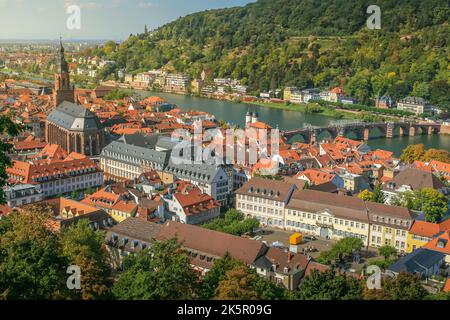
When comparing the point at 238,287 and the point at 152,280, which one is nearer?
the point at 152,280

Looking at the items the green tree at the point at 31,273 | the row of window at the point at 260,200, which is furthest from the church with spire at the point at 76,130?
the green tree at the point at 31,273

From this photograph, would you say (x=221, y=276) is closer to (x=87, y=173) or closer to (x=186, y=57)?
(x=87, y=173)

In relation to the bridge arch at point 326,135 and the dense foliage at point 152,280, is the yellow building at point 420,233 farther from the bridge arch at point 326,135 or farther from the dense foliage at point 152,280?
the bridge arch at point 326,135

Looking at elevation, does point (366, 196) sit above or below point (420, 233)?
above

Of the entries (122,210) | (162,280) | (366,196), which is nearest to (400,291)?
(162,280)

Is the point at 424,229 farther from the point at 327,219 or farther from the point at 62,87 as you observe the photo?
the point at 62,87

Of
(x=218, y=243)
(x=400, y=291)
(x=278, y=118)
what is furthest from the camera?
(x=278, y=118)
